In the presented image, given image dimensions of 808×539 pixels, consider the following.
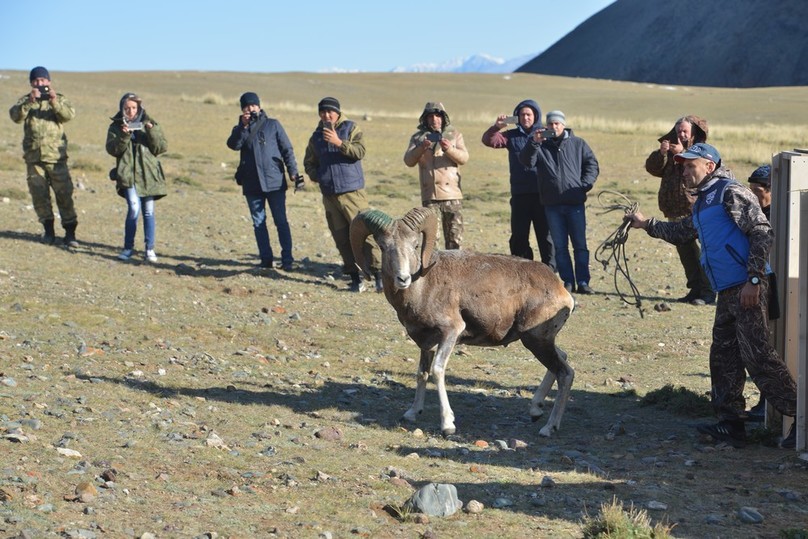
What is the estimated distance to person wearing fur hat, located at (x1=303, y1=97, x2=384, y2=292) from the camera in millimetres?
15695

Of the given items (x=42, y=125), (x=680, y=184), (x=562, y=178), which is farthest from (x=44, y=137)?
(x=680, y=184)

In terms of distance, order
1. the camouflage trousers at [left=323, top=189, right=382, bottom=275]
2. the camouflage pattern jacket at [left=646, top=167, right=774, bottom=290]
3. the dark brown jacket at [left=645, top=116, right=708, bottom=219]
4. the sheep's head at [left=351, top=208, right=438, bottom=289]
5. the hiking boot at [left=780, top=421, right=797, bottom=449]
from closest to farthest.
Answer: the camouflage pattern jacket at [left=646, top=167, right=774, bottom=290], the hiking boot at [left=780, top=421, right=797, bottom=449], the sheep's head at [left=351, top=208, right=438, bottom=289], the dark brown jacket at [left=645, top=116, right=708, bottom=219], the camouflage trousers at [left=323, top=189, right=382, bottom=275]

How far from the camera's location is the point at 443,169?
15.6m

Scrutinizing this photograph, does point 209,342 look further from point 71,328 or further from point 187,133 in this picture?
point 187,133

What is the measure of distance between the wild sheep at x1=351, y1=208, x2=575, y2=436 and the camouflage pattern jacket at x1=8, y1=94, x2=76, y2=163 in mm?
8516

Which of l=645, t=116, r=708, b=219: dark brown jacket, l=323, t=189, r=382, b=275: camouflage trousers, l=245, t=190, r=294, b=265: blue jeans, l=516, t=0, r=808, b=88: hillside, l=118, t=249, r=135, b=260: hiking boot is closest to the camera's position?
l=645, t=116, r=708, b=219: dark brown jacket

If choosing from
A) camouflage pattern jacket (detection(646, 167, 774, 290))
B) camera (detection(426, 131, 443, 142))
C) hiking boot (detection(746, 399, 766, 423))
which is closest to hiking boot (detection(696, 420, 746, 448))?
hiking boot (detection(746, 399, 766, 423))

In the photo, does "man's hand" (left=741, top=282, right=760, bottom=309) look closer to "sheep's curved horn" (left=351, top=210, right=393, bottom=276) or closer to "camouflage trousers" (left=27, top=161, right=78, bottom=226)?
"sheep's curved horn" (left=351, top=210, right=393, bottom=276)

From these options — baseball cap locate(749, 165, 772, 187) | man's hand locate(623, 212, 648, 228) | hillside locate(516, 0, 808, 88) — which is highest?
hillside locate(516, 0, 808, 88)

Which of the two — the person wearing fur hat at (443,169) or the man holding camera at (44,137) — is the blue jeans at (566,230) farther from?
the man holding camera at (44,137)

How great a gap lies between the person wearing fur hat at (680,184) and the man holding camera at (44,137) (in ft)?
28.8

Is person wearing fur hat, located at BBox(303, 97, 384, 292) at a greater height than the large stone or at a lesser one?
greater

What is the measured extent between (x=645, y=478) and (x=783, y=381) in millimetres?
1461

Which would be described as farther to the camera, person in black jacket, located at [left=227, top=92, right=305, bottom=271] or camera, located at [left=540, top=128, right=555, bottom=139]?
person in black jacket, located at [left=227, top=92, right=305, bottom=271]
